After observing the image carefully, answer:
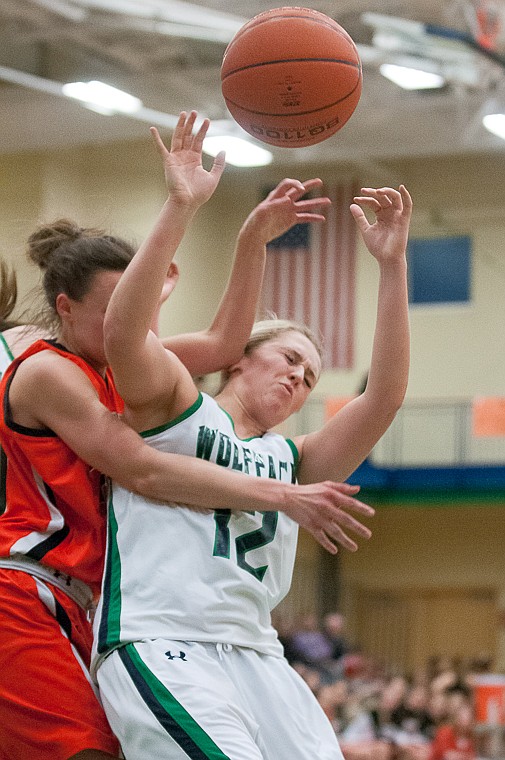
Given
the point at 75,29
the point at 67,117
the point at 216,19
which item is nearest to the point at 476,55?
the point at 216,19

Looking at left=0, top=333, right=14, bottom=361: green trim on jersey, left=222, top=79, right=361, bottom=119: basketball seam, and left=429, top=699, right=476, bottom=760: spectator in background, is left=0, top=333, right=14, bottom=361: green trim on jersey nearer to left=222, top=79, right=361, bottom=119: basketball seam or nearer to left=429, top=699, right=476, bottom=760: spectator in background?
left=222, top=79, right=361, bottom=119: basketball seam

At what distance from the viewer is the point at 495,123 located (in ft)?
47.1

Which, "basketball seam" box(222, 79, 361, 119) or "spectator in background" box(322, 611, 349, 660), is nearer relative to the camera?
"basketball seam" box(222, 79, 361, 119)

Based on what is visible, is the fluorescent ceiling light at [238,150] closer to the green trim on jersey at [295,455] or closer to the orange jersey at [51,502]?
the green trim on jersey at [295,455]

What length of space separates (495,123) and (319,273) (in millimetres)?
5258

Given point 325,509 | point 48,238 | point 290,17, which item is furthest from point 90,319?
point 290,17

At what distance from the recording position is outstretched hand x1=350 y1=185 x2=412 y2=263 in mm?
3121

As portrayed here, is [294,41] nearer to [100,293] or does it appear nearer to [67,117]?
[100,293]

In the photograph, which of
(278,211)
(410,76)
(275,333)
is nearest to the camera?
(275,333)

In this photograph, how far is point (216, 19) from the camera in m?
12.4

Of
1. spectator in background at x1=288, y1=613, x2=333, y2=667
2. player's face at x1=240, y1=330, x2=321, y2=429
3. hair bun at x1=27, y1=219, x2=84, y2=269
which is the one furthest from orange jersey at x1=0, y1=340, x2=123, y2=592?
spectator in background at x1=288, y1=613, x2=333, y2=667

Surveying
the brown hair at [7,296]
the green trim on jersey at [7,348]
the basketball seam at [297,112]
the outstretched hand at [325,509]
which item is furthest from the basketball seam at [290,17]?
the outstretched hand at [325,509]

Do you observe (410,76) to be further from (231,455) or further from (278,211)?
(231,455)

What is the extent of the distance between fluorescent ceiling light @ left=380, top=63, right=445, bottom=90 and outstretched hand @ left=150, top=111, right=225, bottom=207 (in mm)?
10566
